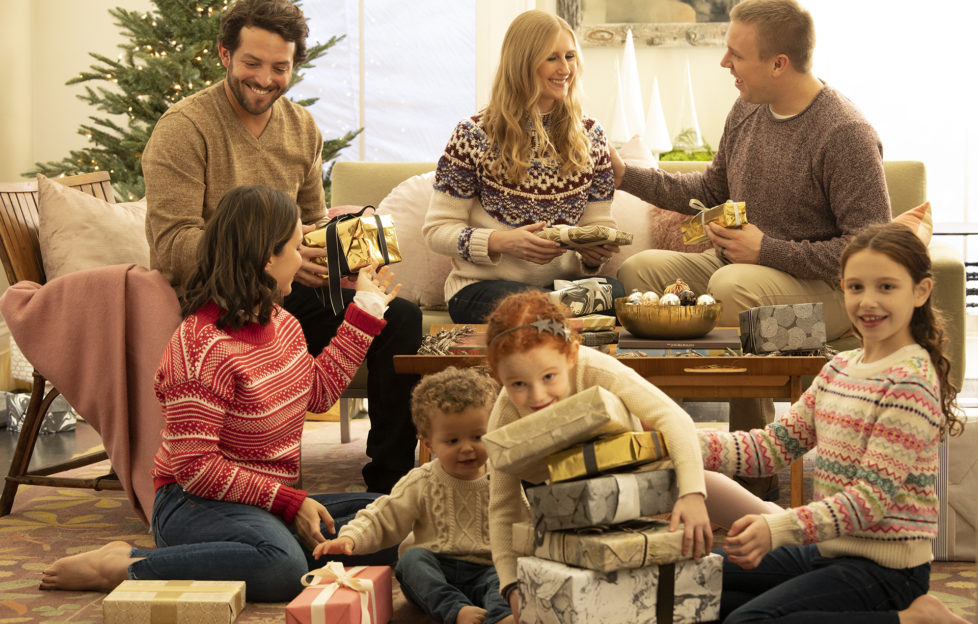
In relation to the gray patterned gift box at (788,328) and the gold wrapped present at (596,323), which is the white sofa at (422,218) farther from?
the gray patterned gift box at (788,328)

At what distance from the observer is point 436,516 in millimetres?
2088

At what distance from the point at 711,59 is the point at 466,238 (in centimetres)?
350

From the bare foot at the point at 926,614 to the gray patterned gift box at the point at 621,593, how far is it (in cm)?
30

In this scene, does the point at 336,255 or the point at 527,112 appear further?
the point at 527,112

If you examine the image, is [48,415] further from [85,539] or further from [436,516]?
[436,516]

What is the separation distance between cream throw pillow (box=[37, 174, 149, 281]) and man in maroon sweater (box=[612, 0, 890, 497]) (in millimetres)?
1536

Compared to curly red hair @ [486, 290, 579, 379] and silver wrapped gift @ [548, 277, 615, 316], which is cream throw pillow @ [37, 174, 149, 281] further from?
curly red hair @ [486, 290, 579, 379]

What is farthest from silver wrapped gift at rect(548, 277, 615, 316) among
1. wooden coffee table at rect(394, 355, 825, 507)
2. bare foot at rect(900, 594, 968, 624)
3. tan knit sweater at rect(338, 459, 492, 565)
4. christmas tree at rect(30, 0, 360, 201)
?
christmas tree at rect(30, 0, 360, 201)

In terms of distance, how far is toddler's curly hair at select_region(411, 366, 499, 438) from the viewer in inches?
81.0

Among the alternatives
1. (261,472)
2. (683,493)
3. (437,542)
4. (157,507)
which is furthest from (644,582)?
(157,507)

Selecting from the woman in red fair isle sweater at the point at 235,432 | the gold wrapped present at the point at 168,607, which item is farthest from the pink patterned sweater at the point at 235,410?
the gold wrapped present at the point at 168,607

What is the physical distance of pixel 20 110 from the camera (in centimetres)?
580

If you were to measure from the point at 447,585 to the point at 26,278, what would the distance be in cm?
172

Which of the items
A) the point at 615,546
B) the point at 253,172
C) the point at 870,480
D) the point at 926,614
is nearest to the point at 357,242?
the point at 253,172
